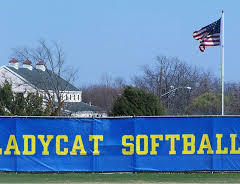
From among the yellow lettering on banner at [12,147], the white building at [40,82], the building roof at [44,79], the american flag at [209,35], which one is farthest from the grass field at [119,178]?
the white building at [40,82]

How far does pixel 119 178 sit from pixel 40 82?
164ft

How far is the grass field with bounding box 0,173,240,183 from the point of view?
17.6 metres

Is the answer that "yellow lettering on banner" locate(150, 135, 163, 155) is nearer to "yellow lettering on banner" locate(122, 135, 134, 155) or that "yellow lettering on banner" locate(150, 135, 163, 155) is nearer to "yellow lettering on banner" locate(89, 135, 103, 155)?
"yellow lettering on banner" locate(122, 135, 134, 155)

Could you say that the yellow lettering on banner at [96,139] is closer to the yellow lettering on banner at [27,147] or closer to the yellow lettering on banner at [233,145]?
the yellow lettering on banner at [27,147]

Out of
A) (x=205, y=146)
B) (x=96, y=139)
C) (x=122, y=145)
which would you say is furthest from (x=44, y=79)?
(x=205, y=146)

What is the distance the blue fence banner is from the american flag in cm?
687

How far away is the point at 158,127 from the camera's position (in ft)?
64.1

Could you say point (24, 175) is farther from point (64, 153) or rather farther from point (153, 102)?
point (153, 102)

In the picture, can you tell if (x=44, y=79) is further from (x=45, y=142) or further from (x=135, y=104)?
(x=45, y=142)

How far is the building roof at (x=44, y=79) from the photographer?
68188 mm

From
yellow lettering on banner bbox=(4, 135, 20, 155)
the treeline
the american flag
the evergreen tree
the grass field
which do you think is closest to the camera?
the grass field

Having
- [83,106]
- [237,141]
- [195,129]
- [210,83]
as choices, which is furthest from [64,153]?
[83,106]

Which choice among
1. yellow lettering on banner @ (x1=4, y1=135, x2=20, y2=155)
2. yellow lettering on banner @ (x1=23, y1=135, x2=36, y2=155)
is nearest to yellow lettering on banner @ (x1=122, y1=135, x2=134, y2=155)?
yellow lettering on banner @ (x1=23, y1=135, x2=36, y2=155)

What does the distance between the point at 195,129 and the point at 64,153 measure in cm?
447
